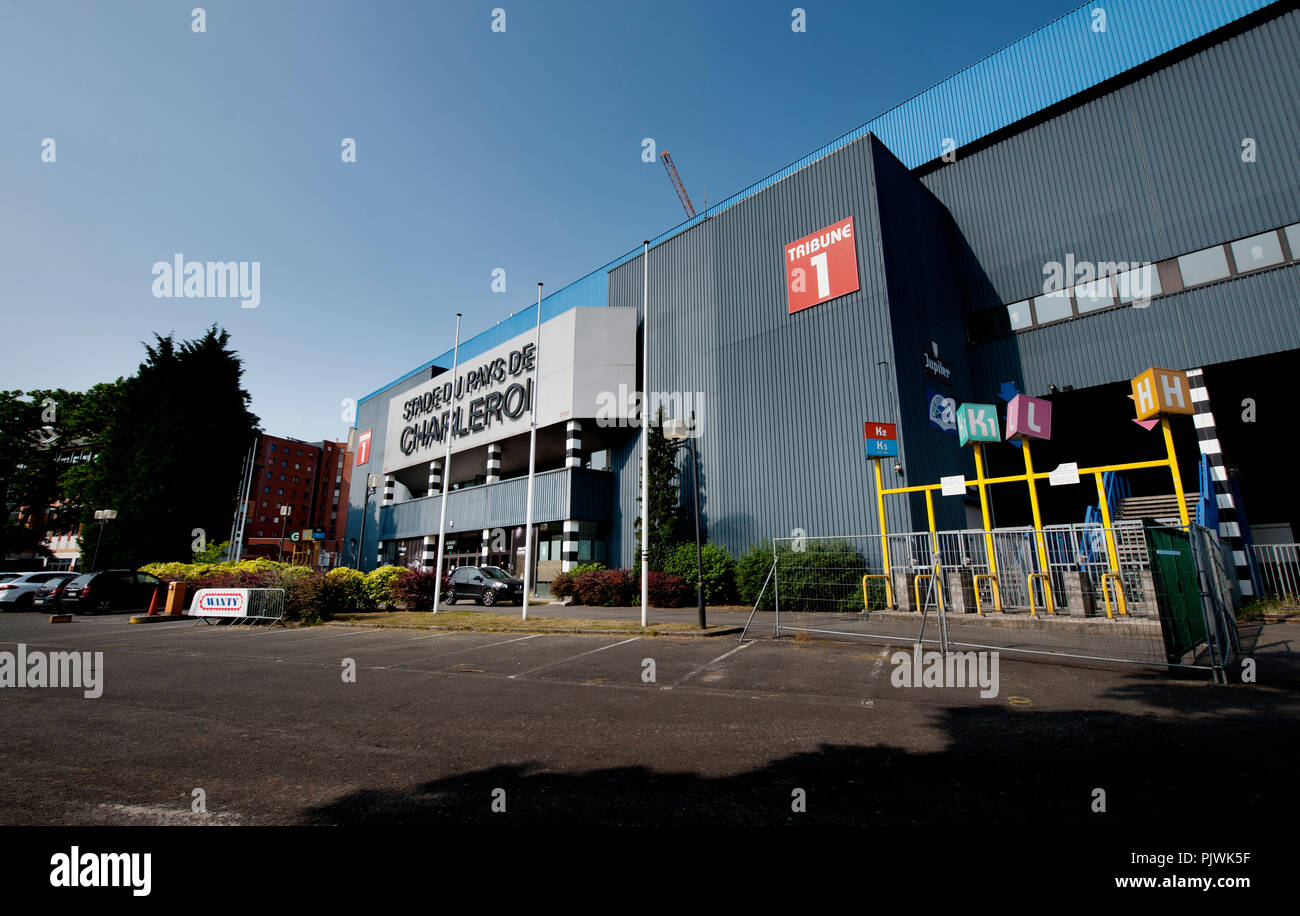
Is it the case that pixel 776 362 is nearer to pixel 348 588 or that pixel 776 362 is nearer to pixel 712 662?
pixel 712 662

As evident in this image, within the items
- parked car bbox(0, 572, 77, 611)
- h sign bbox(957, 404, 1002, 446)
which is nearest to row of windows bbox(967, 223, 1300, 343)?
h sign bbox(957, 404, 1002, 446)

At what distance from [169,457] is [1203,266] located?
5021 centimetres

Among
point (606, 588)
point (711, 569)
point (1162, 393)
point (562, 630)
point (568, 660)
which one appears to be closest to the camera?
point (568, 660)

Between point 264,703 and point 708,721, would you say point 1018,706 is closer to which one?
point 708,721

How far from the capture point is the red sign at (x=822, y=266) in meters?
20.9

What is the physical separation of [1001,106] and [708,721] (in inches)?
1085

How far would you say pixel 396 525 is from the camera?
127 feet

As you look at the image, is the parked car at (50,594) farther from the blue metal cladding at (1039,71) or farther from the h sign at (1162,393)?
the h sign at (1162,393)

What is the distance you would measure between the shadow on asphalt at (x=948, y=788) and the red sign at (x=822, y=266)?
59.7 ft

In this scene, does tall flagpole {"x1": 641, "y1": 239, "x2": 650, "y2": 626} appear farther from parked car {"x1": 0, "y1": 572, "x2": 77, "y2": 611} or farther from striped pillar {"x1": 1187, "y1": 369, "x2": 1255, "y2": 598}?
parked car {"x1": 0, "y1": 572, "x2": 77, "y2": 611}

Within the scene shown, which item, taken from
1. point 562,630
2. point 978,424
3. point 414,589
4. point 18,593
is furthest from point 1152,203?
point 18,593

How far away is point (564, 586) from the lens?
24.3 meters

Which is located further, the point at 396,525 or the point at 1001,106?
the point at 396,525
